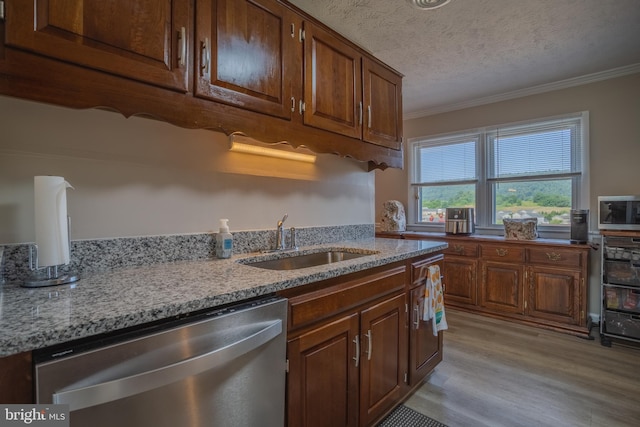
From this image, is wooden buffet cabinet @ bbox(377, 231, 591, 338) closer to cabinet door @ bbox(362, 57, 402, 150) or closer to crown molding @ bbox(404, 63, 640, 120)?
crown molding @ bbox(404, 63, 640, 120)

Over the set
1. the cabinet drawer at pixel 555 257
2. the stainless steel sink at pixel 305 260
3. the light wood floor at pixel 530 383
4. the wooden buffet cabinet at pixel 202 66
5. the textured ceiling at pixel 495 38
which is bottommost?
the light wood floor at pixel 530 383

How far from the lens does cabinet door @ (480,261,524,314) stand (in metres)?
3.08

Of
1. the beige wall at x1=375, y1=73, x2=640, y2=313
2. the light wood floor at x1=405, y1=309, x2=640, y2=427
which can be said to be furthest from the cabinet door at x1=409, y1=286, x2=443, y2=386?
the beige wall at x1=375, y1=73, x2=640, y2=313

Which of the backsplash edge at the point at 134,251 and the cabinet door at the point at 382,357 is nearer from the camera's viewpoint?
the backsplash edge at the point at 134,251

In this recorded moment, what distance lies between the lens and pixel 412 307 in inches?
72.7

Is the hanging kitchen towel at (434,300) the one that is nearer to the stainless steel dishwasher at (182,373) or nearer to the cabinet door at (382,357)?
the cabinet door at (382,357)

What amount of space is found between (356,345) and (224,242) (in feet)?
2.66

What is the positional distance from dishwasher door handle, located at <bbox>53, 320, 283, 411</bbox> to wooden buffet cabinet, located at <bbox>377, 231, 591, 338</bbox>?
2974 millimetres

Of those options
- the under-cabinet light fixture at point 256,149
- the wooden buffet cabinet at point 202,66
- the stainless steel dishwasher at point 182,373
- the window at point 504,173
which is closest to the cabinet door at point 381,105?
the wooden buffet cabinet at point 202,66

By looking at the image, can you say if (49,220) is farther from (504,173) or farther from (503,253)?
(504,173)

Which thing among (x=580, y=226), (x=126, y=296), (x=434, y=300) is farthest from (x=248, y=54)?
(x=580, y=226)

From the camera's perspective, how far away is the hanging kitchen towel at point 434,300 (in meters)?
1.93

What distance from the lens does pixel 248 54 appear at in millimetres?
1396

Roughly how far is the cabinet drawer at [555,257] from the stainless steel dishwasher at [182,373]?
292 centimetres
